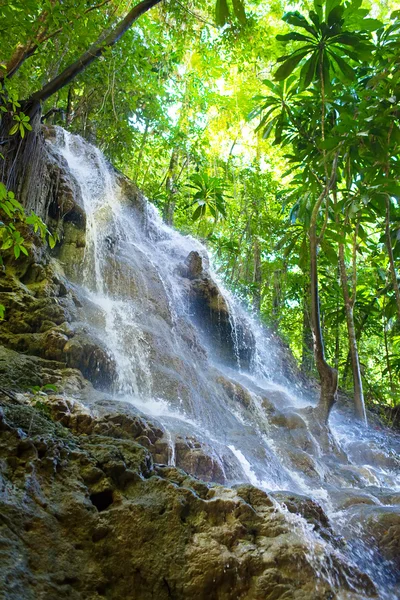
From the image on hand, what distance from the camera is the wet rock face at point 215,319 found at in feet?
31.7

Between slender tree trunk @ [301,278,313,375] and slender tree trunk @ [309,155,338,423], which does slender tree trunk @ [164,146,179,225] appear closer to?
slender tree trunk @ [301,278,313,375]

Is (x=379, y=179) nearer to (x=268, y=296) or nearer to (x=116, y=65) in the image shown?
(x=116, y=65)

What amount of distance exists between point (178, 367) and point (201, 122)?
1051cm

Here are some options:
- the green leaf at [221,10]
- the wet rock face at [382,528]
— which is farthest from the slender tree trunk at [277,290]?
the green leaf at [221,10]

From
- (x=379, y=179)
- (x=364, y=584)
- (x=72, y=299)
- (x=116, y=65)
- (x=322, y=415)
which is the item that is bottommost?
(x=364, y=584)

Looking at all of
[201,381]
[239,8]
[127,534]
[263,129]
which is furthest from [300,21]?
[127,534]

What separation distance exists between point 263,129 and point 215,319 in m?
4.28

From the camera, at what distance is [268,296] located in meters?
14.5

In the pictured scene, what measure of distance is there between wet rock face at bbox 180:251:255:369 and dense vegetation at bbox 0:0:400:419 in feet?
5.70

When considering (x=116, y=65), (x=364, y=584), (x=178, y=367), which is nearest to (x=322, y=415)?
(x=178, y=367)

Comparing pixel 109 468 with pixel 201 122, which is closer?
pixel 109 468

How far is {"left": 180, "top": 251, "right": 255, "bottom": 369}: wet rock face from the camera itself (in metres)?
9.65

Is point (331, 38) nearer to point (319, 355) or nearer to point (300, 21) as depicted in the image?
point (300, 21)

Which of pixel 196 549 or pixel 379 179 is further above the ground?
pixel 379 179
